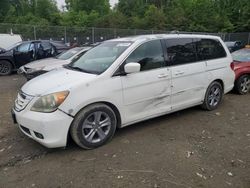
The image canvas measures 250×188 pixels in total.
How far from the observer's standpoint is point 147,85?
16.6 feet

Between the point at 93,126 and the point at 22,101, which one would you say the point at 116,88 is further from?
the point at 22,101

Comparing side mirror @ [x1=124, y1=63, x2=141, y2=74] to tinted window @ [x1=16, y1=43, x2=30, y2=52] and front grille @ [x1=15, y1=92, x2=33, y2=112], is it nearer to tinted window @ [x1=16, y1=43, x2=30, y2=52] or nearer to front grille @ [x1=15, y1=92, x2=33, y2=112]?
front grille @ [x1=15, y1=92, x2=33, y2=112]

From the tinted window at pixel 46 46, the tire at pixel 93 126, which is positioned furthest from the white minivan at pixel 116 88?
the tinted window at pixel 46 46

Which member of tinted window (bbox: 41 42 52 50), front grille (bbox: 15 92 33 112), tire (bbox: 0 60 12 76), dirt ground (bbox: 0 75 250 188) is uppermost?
tinted window (bbox: 41 42 52 50)

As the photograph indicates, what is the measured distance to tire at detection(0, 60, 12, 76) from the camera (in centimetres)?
1302

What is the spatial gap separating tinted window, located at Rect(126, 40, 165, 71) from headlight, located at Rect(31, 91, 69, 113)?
1.31 metres

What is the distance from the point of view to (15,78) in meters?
12.3

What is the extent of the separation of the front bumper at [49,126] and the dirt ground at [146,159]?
1.00ft

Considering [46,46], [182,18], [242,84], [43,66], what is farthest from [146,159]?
[182,18]

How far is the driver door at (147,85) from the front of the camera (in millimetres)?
4895

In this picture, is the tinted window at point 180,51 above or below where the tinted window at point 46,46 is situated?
above

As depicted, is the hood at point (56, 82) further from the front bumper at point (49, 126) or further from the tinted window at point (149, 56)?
the tinted window at point (149, 56)

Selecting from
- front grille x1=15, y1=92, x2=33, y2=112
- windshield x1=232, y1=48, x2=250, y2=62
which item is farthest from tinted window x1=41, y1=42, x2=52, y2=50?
front grille x1=15, y1=92, x2=33, y2=112

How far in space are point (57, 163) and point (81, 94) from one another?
1.03m
